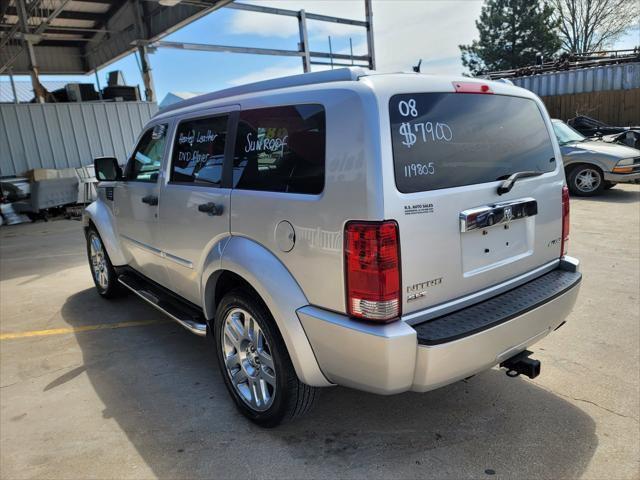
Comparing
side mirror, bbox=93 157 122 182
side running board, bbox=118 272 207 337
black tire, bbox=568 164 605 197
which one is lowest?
black tire, bbox=568 164 605 197

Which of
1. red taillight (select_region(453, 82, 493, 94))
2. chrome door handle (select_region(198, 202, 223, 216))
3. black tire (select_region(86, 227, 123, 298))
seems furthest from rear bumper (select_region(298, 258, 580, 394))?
black tire (select_region(86, 227, 123, 298))

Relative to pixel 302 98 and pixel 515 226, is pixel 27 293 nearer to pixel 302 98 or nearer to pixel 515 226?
pixel 302 98

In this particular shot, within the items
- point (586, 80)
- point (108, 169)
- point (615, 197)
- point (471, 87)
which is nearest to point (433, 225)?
point (471, 87)

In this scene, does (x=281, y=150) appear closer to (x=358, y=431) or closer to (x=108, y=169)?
(x=358, y=431)

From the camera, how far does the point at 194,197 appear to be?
3156 mm

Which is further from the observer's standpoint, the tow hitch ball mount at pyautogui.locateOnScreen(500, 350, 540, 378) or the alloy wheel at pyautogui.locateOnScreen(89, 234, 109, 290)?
the alloy wheel at pyautogui.locateOnScreen(89, 234, 109, 290)

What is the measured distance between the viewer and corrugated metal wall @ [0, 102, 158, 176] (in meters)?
13.0

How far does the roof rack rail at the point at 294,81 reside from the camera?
7.51 feet

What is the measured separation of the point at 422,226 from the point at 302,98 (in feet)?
2.99

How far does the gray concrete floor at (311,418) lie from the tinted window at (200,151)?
1.49m

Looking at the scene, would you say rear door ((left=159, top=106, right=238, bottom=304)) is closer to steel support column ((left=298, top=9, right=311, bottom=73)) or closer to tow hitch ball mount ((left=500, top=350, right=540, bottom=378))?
tow hitch ball mount ((left=500, top=350, right=540, bottom=378))

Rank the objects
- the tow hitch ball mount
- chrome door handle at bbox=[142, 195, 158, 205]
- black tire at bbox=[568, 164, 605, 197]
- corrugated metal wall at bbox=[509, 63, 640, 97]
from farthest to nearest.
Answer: corrugated metal wall at bbox=[509, 63, 640, 97] < black tire at bbox=[568, 164, 605, 197] < chrome door handle at bbox=[142, 195, 158, 205] < the tow hitch ball mount

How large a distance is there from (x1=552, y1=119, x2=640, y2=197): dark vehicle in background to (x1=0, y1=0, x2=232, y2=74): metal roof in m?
8.88

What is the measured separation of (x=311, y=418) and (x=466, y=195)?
5.42ft
